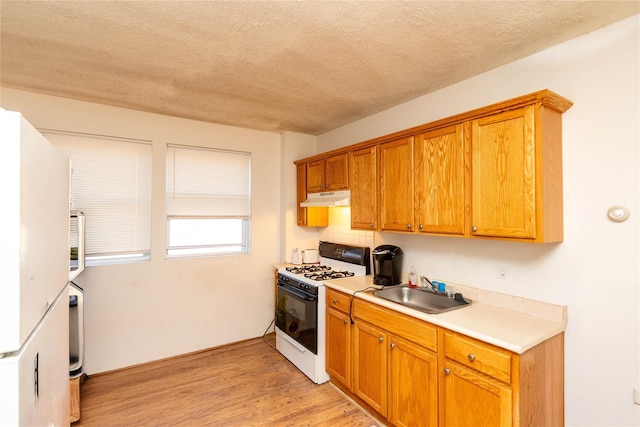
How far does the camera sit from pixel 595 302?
176 cm

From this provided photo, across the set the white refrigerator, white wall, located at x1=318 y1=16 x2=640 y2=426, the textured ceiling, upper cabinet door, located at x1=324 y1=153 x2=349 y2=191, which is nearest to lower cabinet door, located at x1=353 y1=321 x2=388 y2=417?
white wall, located at x1=318 y1=16 x2=640 y2=426

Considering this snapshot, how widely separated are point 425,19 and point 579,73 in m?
1.00

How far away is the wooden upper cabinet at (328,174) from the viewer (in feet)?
10.2

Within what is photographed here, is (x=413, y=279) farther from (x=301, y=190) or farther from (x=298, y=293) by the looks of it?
(x=301, y=190)

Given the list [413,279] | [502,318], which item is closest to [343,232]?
[413,279]

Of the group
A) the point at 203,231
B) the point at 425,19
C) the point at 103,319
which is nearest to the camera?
the point at 425,19

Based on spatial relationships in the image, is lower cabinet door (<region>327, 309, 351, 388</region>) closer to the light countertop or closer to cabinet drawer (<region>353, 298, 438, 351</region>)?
cabinet drawer (<region>353, 298, 438, 351</region>)

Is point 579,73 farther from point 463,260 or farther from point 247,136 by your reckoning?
point 247,136

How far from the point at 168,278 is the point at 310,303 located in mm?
1595

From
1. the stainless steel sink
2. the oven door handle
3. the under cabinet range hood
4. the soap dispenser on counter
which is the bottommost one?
the oven door handle

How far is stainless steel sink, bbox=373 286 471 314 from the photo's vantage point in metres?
2.35

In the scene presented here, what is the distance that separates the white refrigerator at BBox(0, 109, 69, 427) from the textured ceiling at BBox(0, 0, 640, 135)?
3.25ft

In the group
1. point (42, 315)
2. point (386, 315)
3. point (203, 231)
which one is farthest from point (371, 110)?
point (42, 315)

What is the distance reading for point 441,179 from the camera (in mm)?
2213
